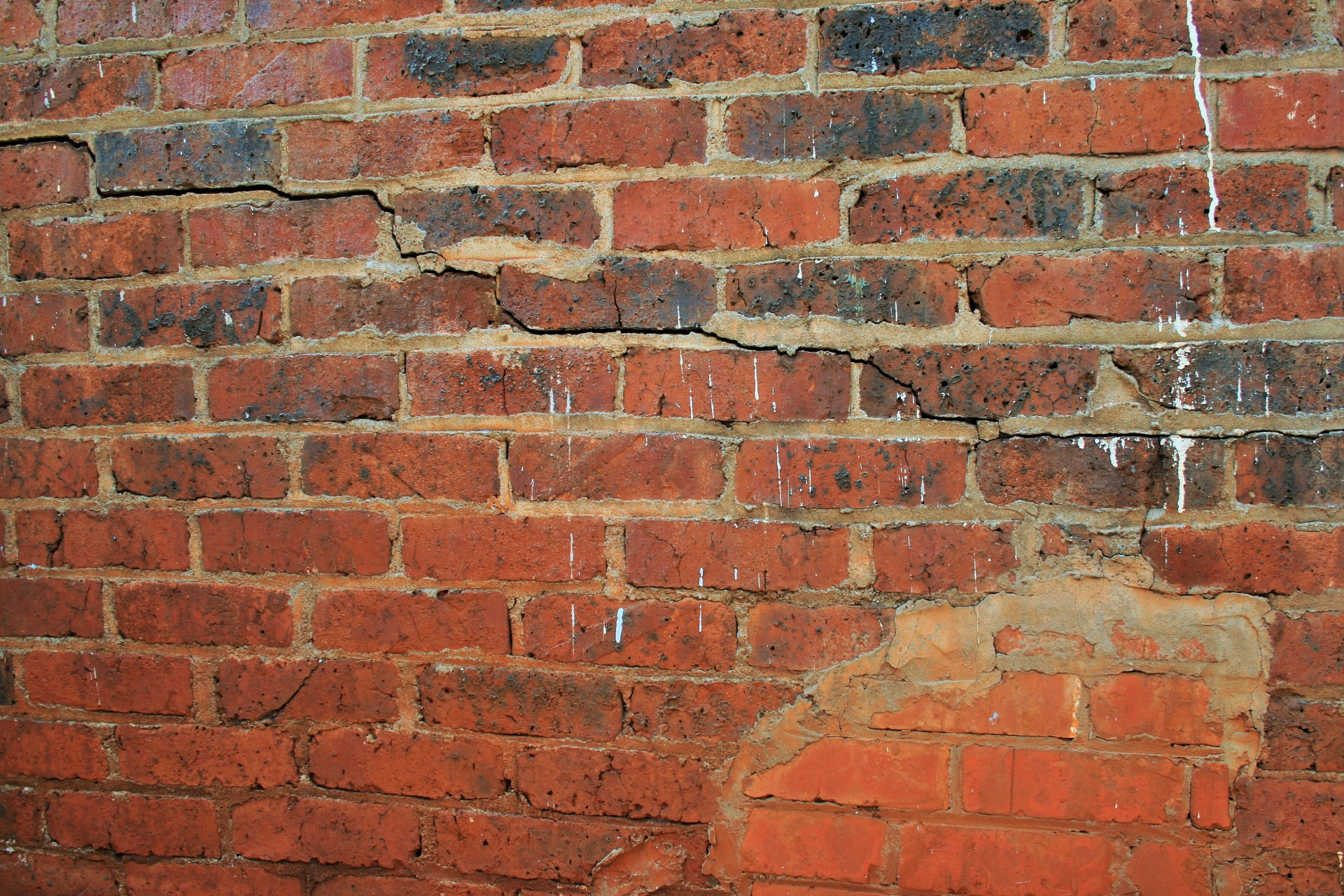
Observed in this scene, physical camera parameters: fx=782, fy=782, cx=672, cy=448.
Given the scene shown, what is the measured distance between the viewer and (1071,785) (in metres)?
1.07

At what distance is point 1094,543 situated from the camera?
1043mm

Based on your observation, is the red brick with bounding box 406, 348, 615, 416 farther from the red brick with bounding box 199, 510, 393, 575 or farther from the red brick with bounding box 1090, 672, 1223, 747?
the red brick with bounding box 1090, 672, 1223, 747

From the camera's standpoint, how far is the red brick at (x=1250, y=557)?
1.02 meters

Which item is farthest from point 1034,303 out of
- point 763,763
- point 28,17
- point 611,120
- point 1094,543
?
point 28,17

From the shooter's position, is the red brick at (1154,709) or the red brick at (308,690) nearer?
the red brick at (1154,709)

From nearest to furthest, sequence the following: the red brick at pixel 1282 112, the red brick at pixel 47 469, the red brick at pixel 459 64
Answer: the red brick at pixel 1282 112 < the red brick at pixel 459 64 < the red brick at pixel 47 469

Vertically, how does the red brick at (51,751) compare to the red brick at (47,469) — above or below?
below

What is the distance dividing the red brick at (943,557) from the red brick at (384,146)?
2.64 feet

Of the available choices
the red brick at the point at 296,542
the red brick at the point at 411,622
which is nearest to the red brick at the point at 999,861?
the red brick at the point at 411,622

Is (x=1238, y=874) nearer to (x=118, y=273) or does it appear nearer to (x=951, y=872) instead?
(x=951, y=872)

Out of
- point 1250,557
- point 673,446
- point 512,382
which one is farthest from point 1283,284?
point 512,382

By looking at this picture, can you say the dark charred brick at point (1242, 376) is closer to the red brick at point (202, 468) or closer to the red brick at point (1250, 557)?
the red brick at point (1250, 557)

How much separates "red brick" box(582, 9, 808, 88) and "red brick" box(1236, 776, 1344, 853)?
3.79ft

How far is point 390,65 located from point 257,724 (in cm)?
100
